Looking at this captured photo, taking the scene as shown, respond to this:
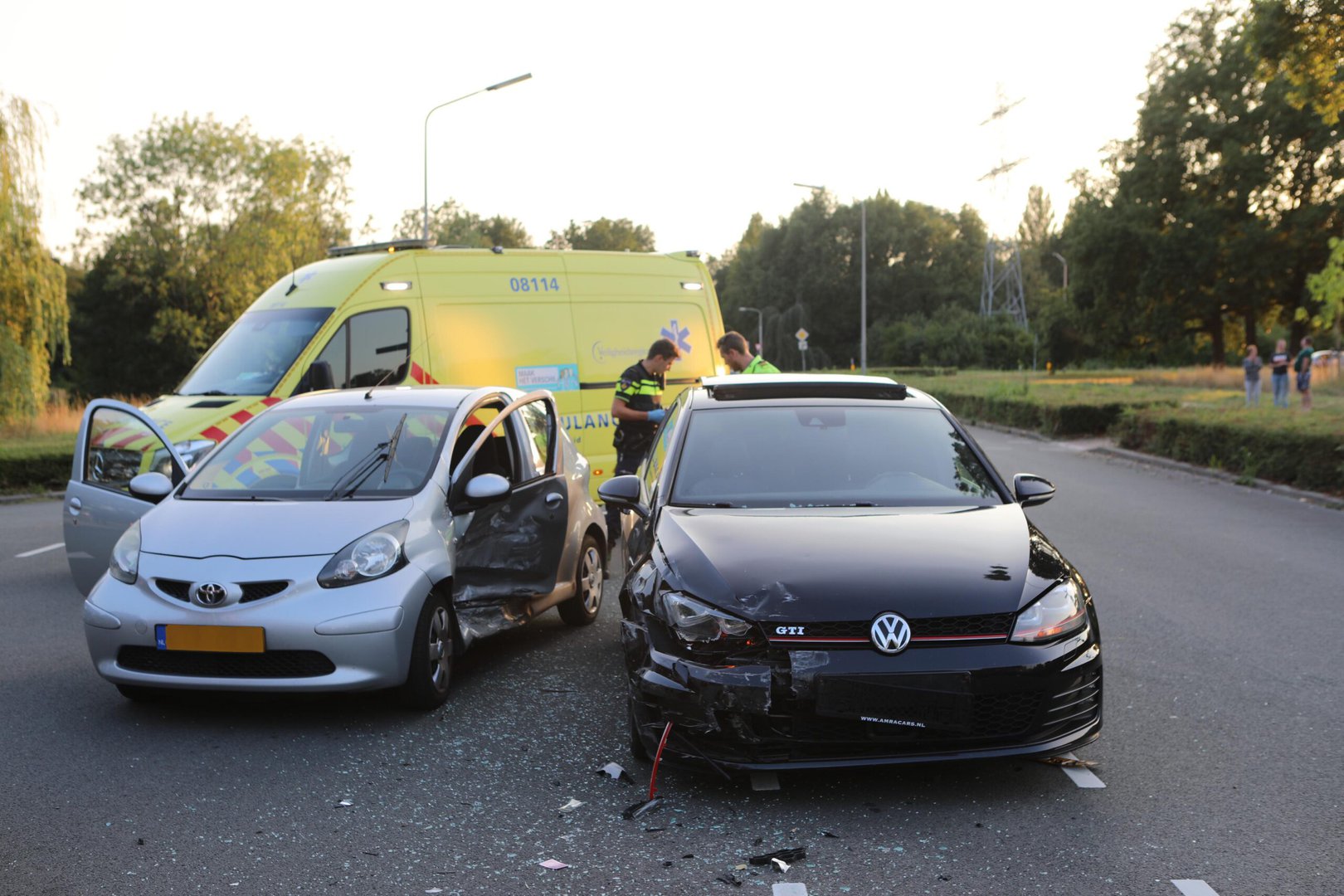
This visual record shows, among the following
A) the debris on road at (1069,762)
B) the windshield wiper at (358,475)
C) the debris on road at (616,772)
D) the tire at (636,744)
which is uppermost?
the windshield wiper at (358,475)

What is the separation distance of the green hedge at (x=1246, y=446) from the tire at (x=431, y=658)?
40.5 feet

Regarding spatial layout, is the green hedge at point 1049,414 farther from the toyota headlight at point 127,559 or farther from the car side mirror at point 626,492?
the toyota headlight at point 127,559

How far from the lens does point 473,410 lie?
7.14 meters

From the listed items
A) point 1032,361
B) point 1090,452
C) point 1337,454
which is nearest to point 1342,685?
point 1337,454

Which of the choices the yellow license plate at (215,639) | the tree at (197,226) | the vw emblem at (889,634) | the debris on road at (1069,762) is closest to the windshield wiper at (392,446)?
the yellow license plate at (215,639)

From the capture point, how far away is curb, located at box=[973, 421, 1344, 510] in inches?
590

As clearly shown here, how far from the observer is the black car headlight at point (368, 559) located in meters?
5.60

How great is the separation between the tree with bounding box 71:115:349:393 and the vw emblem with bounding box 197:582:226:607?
47590 millimetres

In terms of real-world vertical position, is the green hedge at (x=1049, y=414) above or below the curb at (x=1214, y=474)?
above

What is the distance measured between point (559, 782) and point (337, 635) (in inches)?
50.5

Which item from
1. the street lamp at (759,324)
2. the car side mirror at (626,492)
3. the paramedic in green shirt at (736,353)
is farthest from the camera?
the street lamp at (759,324)

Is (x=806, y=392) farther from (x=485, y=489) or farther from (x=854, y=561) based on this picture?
(x=854, y=561)

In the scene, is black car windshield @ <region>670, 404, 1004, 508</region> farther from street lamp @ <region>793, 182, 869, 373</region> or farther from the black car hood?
street lamp @ <region>793, 182, 869, 373</region>

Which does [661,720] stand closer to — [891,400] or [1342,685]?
[891,400]
